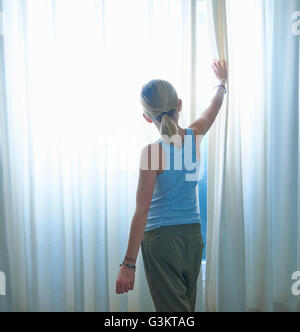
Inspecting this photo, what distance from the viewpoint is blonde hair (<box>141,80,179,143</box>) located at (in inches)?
44.1

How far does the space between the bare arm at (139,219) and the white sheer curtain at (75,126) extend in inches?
25.7

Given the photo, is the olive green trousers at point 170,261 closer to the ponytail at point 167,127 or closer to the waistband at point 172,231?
the waistband at point 172,231

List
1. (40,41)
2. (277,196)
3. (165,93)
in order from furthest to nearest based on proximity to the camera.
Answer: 1. (277,196)
2. (40,41)
3. (165,93)

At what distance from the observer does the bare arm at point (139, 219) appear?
3.63 feet

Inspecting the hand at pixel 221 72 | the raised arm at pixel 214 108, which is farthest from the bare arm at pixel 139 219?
the hand at pixel 221 72

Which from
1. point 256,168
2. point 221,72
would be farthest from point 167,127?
point 256,168

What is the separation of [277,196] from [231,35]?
0.90 m

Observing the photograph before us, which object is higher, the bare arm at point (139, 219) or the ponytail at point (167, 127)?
the ponytail at point (167, 127)

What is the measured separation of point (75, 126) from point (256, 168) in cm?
99

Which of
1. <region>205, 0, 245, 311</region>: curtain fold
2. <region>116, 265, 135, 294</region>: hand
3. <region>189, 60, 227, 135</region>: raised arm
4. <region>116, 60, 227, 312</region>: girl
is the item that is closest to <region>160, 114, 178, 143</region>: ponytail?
<region>116, 60, 227, 312</region>: girl

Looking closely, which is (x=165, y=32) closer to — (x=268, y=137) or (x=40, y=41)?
(x=40, y=41)

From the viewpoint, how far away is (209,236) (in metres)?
1.80
